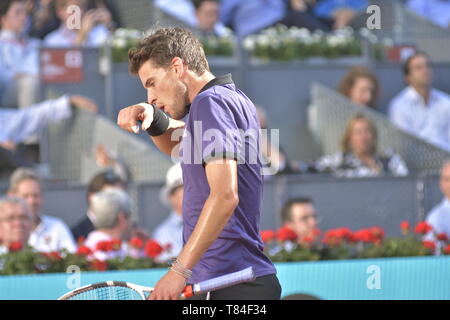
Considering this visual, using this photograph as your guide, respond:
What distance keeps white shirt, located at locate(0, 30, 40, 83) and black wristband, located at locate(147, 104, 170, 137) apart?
242 inches

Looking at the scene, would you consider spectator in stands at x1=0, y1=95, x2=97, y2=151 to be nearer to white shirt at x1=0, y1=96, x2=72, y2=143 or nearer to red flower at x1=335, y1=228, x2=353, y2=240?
white shirt at x1=0, y1=96, x2=72, y2=143

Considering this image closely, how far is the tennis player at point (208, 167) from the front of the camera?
10.7 ft

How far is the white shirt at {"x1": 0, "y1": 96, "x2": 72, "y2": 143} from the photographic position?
9414mm

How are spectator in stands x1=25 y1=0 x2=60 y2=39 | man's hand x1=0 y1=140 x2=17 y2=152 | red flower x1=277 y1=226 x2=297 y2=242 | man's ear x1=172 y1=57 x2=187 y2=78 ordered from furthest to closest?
spectator in stands x1=25 y1=0 x2=60 y2=39 → man's hand x1=0 y1=140 x2=17 y2=152 → red flower x1=277 y1=226 x2=297 y2=242 → man's ear x1=172 y1=57 x2=187 y2=78

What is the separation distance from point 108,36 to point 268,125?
6.26 feet

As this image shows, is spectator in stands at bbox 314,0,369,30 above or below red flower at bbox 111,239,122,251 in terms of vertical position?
above

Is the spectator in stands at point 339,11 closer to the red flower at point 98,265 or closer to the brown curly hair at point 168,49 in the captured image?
the red flower at point 98,265

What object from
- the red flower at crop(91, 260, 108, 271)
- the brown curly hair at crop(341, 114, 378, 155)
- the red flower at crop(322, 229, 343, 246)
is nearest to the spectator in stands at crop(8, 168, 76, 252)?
the red flower at crop(91, 260, 108, 271)

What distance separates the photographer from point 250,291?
3.46 meters

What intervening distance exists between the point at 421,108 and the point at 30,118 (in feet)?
13.1

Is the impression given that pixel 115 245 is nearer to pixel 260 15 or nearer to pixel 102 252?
pixel 102 252

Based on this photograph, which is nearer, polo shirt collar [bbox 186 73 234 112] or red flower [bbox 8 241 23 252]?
polo shirt collar [bbox 186 73 234 112]

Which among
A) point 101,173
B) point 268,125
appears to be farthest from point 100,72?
point 101,173

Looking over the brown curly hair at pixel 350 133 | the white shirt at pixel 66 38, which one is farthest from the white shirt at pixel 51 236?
the white shirt at pixel 66 38
